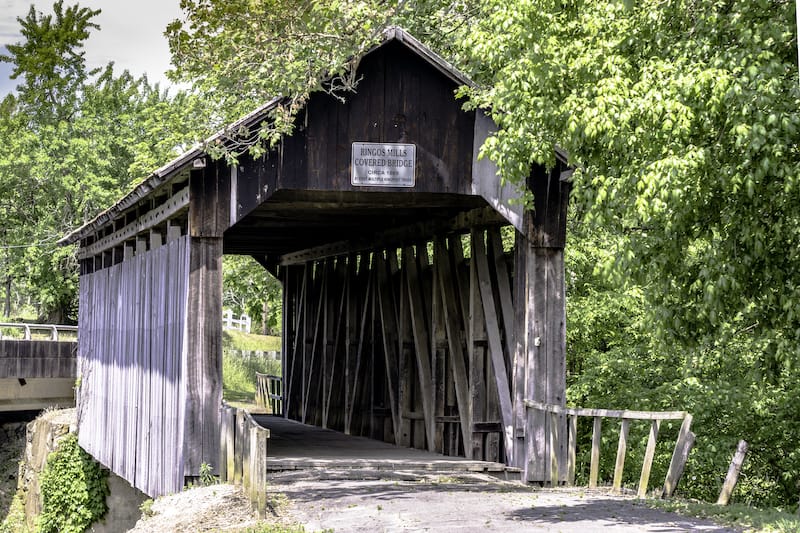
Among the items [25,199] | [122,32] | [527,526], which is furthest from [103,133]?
[122,32]

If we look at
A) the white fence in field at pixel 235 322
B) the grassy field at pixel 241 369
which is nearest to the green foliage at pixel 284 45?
the grassy field at pixel 241 369

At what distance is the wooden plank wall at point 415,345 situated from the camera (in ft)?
48.0

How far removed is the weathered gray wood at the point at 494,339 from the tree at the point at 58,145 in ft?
83.9

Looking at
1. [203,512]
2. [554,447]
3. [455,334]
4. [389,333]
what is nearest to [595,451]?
[554,447]

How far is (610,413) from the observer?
11.6m

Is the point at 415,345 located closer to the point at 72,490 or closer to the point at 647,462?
the point at 647,462

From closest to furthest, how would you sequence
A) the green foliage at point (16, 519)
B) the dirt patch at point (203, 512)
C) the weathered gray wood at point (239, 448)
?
the dirt patch at point (203, 512)
the weathered gray wood at point (239, 448)
the green foliage at point (16, 519)

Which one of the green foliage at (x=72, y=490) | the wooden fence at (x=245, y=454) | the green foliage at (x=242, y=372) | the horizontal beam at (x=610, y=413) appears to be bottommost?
the green foliage at (x=72, y=490)

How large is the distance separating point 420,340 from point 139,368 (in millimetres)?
4069

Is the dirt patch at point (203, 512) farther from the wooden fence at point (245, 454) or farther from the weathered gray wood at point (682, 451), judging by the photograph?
the weathered gray wood at point (682, 451)

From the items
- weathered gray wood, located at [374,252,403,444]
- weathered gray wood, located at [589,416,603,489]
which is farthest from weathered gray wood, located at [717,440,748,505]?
weathered gray wood, located at [374,252,403,444]

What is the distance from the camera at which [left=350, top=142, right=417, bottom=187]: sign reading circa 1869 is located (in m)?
13.0

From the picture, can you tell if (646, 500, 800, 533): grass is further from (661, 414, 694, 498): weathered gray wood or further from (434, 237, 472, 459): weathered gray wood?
(434, 237, 472, 459): weathered gray wood

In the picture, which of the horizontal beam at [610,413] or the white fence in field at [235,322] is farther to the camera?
the white fence in field at [235,322]
